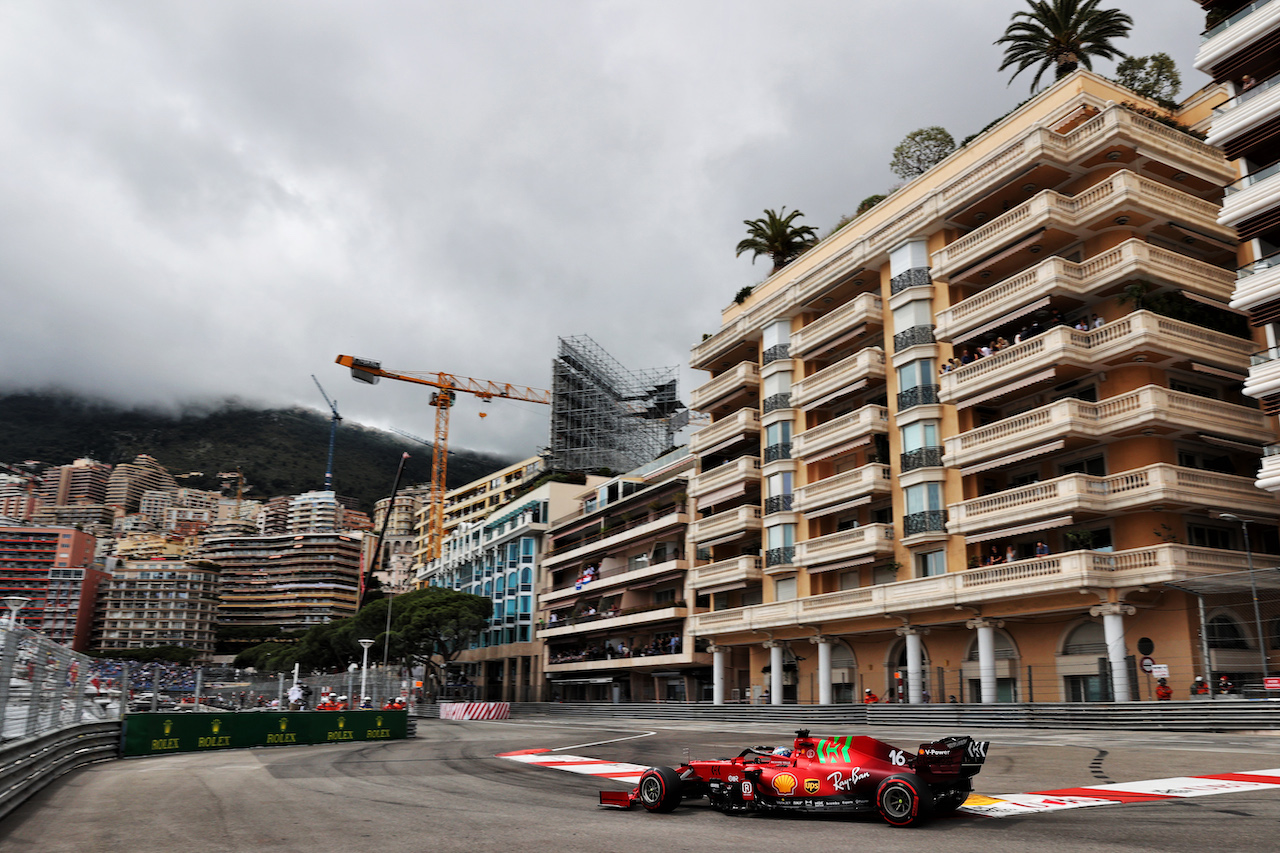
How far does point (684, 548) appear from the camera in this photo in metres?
65.0

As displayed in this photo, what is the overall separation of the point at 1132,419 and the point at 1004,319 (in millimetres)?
6747

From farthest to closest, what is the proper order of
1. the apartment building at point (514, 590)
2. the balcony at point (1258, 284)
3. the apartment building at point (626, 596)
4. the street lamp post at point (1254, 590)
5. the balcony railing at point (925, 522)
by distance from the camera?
the apartment building at point (514, 590), the apartment building at point (626, 596), the balcony railing at point (925, 522), the balcony at point (1258, 284), the street lamp post at point (1254, 590)

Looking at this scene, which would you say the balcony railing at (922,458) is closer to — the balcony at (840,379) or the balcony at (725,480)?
the balcony at (840,379)

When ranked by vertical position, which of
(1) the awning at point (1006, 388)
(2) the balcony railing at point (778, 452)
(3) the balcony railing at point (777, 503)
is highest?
(2) the balcony railing at point (778, 452)

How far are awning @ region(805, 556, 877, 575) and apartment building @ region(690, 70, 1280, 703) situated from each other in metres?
0.17

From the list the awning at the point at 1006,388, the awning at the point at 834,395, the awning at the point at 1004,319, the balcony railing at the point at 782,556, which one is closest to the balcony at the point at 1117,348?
the awning at the point at 1006,388

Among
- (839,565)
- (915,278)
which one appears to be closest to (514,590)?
(839,565)

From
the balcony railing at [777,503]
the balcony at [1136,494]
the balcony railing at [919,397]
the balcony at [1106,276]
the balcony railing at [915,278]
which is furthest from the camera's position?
the balcony railing at [777,503]

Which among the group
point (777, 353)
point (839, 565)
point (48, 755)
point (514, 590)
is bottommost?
point (48, 755)

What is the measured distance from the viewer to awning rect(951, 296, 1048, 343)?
36.1 meters

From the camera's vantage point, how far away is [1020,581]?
3434 cm

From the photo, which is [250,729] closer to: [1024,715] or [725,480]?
[1024,715]

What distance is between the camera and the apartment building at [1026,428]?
32.9m

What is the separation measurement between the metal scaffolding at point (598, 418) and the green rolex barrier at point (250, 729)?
67.7 m
